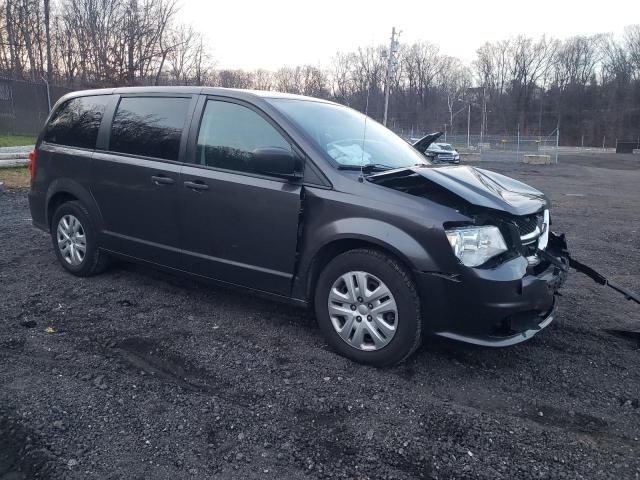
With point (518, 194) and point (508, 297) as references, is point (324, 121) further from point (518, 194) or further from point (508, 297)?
point (508, 297)

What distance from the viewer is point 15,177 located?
12578 mm

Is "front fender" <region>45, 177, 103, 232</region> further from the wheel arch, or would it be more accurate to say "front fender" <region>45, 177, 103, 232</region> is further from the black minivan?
the wheel arch

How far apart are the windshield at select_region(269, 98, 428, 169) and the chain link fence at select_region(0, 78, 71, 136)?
23682mm

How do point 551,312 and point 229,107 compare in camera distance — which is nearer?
point 551,312

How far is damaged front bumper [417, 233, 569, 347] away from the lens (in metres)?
3.23

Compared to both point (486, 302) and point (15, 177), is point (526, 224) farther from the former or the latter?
point (15, 177)

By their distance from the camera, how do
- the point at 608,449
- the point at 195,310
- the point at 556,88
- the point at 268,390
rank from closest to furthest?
the point at 608,449 → the point at 268,390 → the point at 195,310 → the point at 556,88

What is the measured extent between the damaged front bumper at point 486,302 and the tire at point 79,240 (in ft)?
11.0

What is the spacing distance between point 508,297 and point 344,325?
1.08 metres

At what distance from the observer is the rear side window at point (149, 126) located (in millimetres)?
4438

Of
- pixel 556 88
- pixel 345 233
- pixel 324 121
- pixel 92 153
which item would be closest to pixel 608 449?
pixel 345 233

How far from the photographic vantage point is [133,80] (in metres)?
23.4

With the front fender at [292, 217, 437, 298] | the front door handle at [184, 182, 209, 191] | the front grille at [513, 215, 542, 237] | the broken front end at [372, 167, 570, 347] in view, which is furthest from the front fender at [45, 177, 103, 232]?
the front grille at [513, 215, 542, 237]

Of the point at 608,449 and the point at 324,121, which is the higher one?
the point at 324,121
